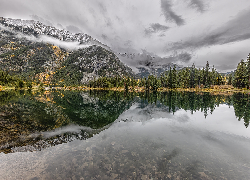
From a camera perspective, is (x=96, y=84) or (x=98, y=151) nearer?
A: (x=98, y=151)

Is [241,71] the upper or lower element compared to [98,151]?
upper

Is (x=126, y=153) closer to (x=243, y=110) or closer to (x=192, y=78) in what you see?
(x=243, y=110)

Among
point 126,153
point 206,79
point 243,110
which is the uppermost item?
point 206,79

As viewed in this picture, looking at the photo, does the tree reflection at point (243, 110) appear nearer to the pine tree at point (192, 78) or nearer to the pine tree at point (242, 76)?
the pine tree at point (242, 76)

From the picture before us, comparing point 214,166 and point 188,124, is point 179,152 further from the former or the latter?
point 188,124

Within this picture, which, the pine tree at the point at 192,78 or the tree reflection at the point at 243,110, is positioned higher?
the pine tree at the point at 192,78

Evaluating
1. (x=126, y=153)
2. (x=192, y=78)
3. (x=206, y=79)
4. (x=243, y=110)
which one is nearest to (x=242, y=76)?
(x=206, y=79)

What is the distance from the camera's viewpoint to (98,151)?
1323 cm

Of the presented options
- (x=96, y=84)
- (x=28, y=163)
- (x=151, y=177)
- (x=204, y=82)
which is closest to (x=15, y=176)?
(x=28, y=163)

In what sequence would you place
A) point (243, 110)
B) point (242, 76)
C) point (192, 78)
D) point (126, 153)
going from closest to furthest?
point (126, 153), point (243, 110), point (242, 76), point (192, 78)

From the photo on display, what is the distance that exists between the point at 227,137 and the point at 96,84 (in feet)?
615

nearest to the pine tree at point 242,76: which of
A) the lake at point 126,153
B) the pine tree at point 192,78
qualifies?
the pine tree at point 192,78

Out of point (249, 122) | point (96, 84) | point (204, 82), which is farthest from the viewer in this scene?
point (96, 84)

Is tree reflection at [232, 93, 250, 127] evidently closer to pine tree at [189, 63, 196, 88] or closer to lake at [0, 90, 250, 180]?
lake at [0, 90, 250, 180]
